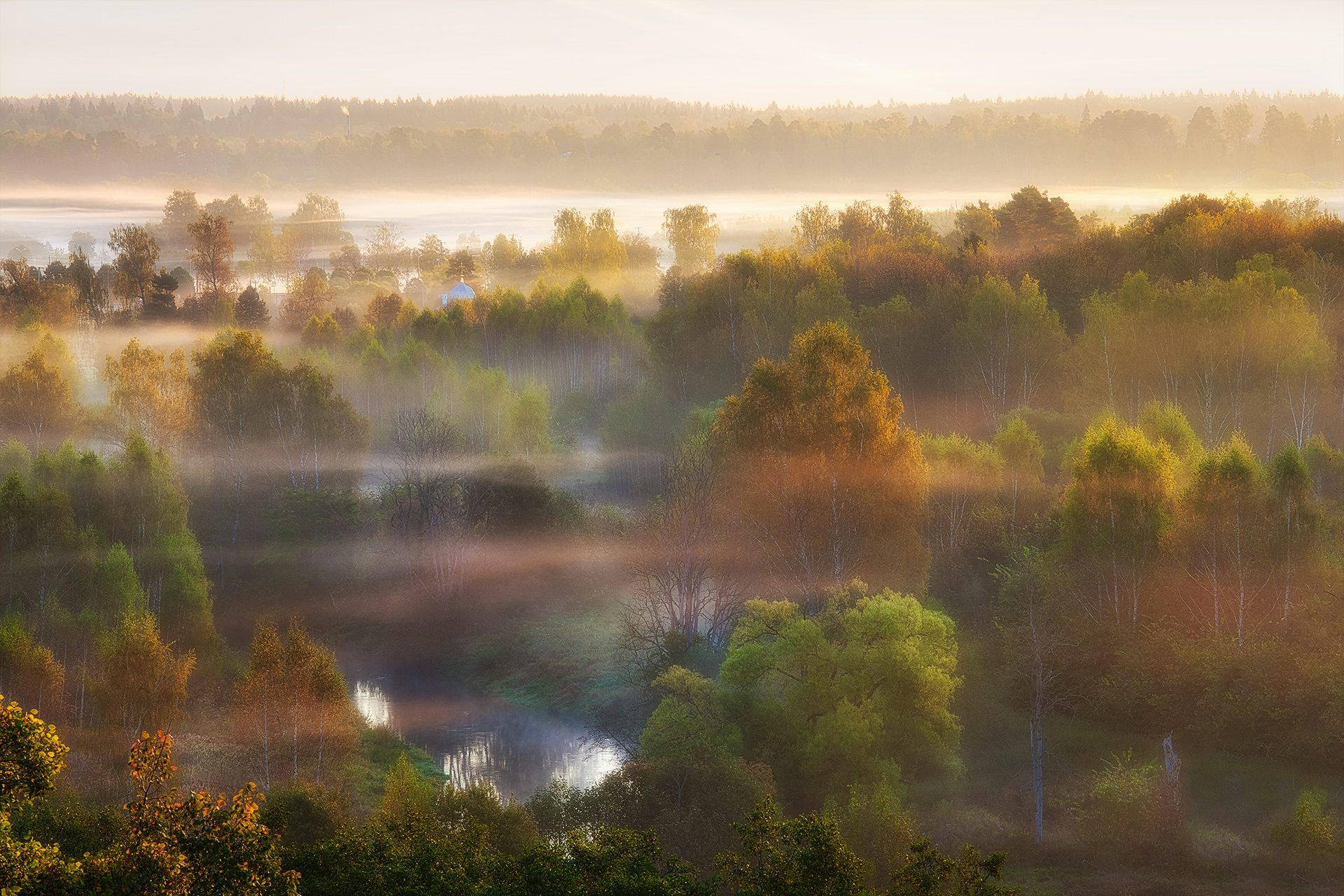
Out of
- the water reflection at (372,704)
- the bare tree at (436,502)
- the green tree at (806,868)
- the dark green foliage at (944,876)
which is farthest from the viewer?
the bare tree at (436,502)

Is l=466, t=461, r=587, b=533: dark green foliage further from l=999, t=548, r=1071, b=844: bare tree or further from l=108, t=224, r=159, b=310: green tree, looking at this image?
l=108, t=224, r=159, b=310: green tree

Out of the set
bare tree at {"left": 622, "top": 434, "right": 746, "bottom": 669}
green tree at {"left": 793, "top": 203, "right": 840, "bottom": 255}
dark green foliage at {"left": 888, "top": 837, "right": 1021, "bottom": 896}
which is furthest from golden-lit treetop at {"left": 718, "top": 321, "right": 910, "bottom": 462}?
green tree at {"left": 793, "top": 203, "right": 840, "bottom": 255}

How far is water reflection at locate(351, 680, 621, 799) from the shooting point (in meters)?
34.7

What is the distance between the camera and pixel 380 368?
7862 centimetres

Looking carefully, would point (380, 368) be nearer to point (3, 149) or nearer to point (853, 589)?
point (853, 589)

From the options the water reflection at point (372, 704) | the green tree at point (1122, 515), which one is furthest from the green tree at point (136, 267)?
the green tree at point (1122, 515)

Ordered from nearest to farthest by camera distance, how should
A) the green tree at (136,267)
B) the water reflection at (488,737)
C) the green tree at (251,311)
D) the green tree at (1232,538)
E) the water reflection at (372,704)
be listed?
the green tree at (1232,538) → the water reflection at (488,737) → the water reflection at (372,704) → the green tree at (136,267) → the green tree at (251,311)

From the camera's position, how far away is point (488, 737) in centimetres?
3828

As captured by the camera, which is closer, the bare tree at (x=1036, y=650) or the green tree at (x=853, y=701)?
the green tree at (x=853, y=701)

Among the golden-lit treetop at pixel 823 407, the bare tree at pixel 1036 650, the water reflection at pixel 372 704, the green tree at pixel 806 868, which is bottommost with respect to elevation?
the water reflection at pixel 372 704

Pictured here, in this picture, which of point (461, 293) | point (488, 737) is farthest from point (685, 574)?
point (461, 293)

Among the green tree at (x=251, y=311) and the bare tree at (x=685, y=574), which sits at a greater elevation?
the green tree at (x=251, y=311)

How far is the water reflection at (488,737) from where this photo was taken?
34656 millimetres

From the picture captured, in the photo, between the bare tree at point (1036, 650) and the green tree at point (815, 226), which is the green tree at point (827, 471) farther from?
the green tree at point (815, 226)
